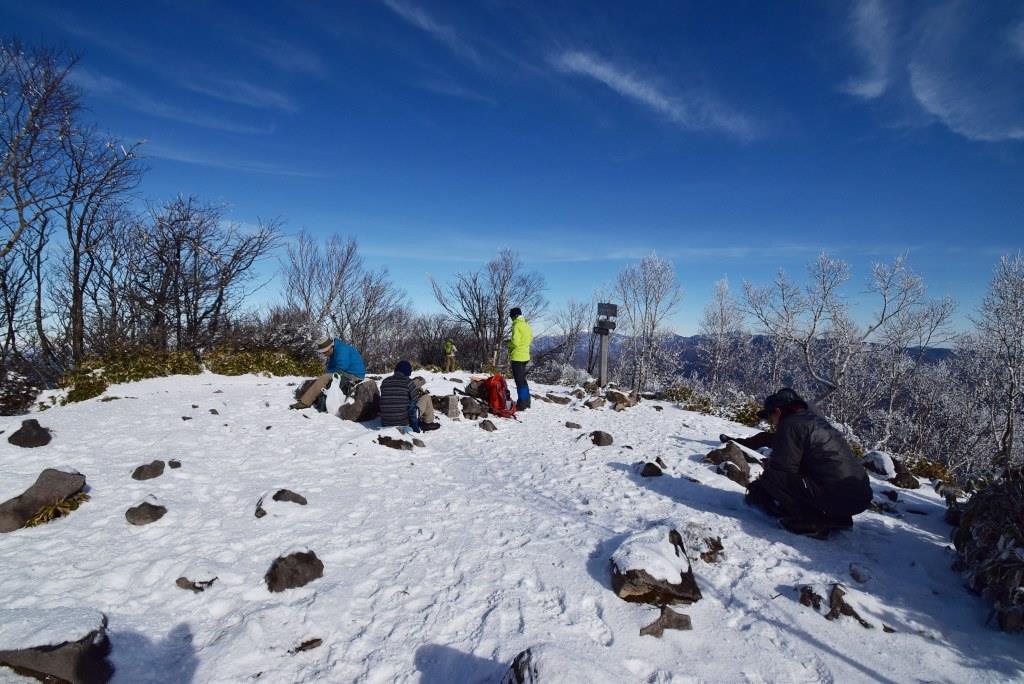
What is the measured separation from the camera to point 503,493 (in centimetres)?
572

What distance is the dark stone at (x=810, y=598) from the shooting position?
10.9 feet

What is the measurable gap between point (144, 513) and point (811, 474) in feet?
23.4

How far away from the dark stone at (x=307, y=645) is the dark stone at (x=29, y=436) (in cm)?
625

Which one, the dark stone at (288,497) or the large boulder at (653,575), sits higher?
the large boulder at (653,575)

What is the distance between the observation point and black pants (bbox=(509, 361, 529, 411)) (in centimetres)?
1004

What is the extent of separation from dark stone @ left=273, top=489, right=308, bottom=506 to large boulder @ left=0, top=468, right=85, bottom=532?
2.05 meters

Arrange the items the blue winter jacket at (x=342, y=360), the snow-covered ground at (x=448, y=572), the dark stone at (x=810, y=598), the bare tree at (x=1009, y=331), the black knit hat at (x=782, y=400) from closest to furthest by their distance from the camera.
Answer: the snow-covered ground at (x=448, y=572) < the dark stone at (x=810, y=598) < the black knit hat at (x=782, y=400) < the blue winter jacket at (x=342, y=360) < the bare tree at (x=1009, y=331)

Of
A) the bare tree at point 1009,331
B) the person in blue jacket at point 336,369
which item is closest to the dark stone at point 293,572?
the person in blue jacket at point 336,369

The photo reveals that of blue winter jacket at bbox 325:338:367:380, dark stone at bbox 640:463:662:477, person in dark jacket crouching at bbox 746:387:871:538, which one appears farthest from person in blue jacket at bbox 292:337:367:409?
person in dark jacket crouching at bbox 746:387:871:538

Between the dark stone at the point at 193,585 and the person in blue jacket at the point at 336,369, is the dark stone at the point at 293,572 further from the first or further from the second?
the person in blue jacket at the point at 336,369

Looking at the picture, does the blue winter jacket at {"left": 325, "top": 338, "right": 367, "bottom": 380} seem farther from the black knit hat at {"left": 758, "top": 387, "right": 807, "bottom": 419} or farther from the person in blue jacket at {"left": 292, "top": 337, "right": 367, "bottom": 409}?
the black knit hat at {"left": 758, "top": 387, "right": 807, "bottom": 419}

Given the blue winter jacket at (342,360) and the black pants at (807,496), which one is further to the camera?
the blue winter jacket at (342,360)

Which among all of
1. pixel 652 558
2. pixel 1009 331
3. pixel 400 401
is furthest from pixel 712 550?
pixel 1009 331

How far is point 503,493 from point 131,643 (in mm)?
3815
